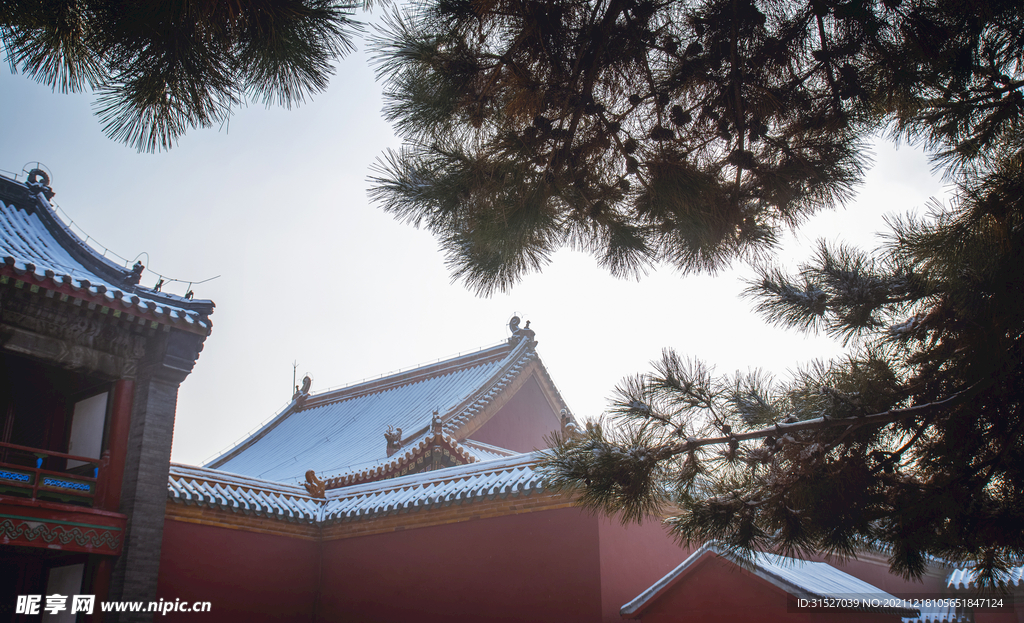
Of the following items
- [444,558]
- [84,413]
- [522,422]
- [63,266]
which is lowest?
[444,558]

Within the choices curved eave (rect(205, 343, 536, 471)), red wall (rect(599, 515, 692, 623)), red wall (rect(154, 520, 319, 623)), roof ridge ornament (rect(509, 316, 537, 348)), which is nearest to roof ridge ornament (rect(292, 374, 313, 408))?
curved eave (rect(205, 343, 536, 471))

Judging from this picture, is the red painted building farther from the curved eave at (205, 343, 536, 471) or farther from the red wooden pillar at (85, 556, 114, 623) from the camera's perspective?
the curved eave at (205, 343, 536, 471)

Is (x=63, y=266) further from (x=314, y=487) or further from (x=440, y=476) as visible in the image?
(x=440, y=476)

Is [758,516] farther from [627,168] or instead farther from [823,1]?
[823,1]

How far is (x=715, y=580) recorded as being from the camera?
538cm

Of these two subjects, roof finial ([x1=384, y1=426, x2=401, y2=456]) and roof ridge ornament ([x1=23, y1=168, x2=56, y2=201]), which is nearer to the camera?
roof ridge ornament ([x1=23, y1=168, x2=56, y2=201])

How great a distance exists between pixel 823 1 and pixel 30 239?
8.02 metres

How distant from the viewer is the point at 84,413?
22.1 feet

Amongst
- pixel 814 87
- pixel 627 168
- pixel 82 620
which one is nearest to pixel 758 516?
pixel 627 168

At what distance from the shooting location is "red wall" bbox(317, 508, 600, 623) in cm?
602

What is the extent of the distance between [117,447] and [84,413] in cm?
77

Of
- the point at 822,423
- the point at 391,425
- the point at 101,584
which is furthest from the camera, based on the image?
the point at 391,425

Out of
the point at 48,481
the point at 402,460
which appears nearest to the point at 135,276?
the point at 48,481

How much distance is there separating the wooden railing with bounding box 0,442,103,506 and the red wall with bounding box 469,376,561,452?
200 inches
